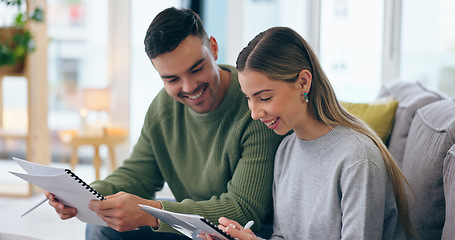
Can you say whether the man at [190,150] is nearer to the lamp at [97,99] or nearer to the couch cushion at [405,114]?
the couch cushion at [405,114]

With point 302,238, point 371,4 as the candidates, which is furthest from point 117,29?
point 302,238

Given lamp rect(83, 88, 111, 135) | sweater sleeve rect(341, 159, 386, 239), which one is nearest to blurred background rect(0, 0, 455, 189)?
lamp rect(83, 88, 111, 135)

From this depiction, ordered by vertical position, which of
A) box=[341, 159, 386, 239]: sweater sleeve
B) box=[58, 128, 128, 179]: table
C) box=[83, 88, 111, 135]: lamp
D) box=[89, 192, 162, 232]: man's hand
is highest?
box=[341, 159, 386, 239]: sweater sleeve

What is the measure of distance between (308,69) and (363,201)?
366 millimetres

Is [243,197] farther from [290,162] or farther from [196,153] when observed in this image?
[196,153]

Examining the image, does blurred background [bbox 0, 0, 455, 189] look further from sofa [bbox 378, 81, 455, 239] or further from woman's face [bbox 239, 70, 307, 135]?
woman's face [bbox 239, 70, 307, 135]

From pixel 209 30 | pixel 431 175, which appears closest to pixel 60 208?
pixel 431 175

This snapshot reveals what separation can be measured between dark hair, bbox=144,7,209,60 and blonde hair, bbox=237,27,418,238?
245 millimetres

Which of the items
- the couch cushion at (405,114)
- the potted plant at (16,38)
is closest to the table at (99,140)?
the potted plant at (16,38)

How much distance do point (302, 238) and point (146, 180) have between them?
26.5 inches

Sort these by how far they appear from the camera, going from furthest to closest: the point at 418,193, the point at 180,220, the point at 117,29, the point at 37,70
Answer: the point at 117,29
the point at 37,70
the point at 418,193
the point at 180,220

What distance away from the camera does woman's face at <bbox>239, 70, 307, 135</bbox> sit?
4.13ft

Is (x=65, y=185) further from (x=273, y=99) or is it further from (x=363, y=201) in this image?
(x=363, y=201)

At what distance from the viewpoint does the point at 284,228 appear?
143cm
